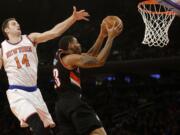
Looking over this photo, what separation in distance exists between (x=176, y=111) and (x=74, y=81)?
28.4 ft

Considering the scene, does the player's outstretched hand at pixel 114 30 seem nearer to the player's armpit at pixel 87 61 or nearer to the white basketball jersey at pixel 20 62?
the player's armpit at pixel 87 61

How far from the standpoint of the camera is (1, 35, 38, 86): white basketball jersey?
6.28 meters

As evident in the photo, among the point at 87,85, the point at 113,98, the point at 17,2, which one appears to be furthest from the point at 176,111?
the point at 17,2

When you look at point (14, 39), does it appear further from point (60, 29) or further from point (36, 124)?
point (36, 124)

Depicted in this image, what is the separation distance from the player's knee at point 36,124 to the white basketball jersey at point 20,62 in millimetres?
529

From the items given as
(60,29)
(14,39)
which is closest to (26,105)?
(14,39)

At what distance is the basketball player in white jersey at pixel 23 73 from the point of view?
6.11 m

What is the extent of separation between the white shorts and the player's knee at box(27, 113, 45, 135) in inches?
2.3

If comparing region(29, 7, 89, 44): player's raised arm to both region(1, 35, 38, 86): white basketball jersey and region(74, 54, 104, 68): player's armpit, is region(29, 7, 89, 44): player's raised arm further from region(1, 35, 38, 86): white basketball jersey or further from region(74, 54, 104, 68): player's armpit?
region(74, 54, 104, 68): player's armpit

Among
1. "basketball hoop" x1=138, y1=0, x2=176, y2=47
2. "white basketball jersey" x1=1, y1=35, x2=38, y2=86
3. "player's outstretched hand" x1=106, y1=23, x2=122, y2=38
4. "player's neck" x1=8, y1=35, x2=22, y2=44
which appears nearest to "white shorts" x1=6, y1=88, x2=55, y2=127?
"white basketball jersey" x1=1, y1=35, x2=38, y2=86

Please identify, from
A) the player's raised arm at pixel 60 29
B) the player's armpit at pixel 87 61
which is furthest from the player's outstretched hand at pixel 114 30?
the player's raised arm at pixel 60 29

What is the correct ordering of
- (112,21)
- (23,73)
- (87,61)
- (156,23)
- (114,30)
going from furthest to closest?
(156,23), (23,73), (112,21), (114,30), (87,61)

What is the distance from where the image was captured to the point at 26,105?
6.05m

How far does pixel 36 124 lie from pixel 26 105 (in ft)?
1.08
